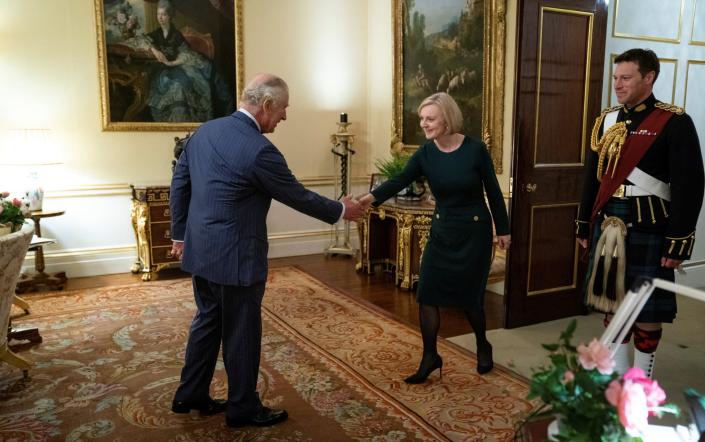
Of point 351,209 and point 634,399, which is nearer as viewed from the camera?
point 634,399

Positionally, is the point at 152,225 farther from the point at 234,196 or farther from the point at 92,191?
the point at 234,196

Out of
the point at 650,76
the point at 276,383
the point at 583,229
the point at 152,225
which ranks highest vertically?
the point at 650,76

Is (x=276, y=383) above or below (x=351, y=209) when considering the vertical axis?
below

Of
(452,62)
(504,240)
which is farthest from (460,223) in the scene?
(452,62)

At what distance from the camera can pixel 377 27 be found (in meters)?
6.75

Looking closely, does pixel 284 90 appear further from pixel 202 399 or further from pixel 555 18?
pixel 555 18

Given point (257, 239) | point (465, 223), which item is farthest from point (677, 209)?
point (257, 239)

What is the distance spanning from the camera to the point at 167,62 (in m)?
5.86

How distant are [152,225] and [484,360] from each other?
3461 mm

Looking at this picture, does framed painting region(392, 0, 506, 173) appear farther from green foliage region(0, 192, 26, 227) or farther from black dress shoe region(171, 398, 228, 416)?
green foliage region(0, 192, 26, 227)

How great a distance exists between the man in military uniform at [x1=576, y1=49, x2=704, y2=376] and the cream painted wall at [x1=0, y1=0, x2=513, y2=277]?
7.01 ft

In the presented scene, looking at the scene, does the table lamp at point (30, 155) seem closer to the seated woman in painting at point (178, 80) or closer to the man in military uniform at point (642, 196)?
the seated woman in painting at point (178, 80)

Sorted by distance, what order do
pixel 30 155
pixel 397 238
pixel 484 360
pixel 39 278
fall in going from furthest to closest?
pixel 397 238, pixel 39 278, pixel 30 155, pixel 484 360

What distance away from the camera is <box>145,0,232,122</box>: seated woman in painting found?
19.0ft
